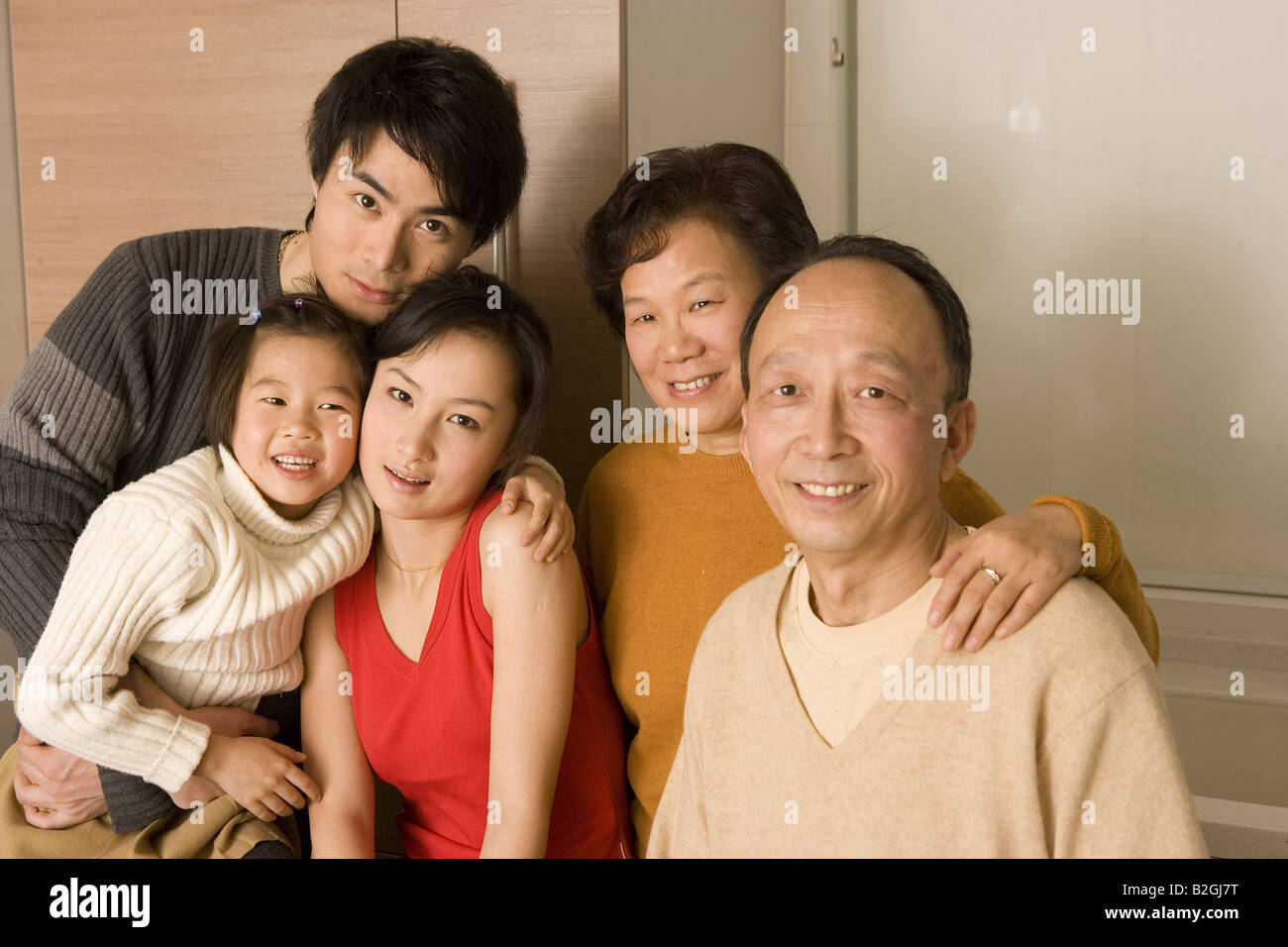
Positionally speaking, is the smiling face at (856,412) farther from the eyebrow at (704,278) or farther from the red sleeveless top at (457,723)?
the red sleeveless top at (457,723)

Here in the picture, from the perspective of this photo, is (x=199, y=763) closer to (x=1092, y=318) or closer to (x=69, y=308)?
(x=69, y=308)

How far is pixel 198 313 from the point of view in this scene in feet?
5.82

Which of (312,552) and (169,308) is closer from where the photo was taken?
(312,552)

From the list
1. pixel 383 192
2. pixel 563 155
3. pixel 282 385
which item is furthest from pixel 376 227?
pixel 563 155

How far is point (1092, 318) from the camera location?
2.69 meters

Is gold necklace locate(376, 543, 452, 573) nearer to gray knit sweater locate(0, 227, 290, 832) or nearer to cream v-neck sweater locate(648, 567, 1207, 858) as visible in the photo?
gray knit sweater locate(0, 227, 290, 832)

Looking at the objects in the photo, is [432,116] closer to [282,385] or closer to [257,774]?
[282,385]

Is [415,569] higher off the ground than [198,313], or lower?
lower

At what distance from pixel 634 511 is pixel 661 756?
0.35m

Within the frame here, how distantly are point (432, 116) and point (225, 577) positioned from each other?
26.9 inches

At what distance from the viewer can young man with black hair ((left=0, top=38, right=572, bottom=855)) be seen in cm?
161

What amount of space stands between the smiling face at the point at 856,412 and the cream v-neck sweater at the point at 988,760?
0.13 metres

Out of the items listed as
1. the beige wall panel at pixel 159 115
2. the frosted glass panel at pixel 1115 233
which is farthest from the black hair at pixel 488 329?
the frosted glass panel at pixel 1115 233
